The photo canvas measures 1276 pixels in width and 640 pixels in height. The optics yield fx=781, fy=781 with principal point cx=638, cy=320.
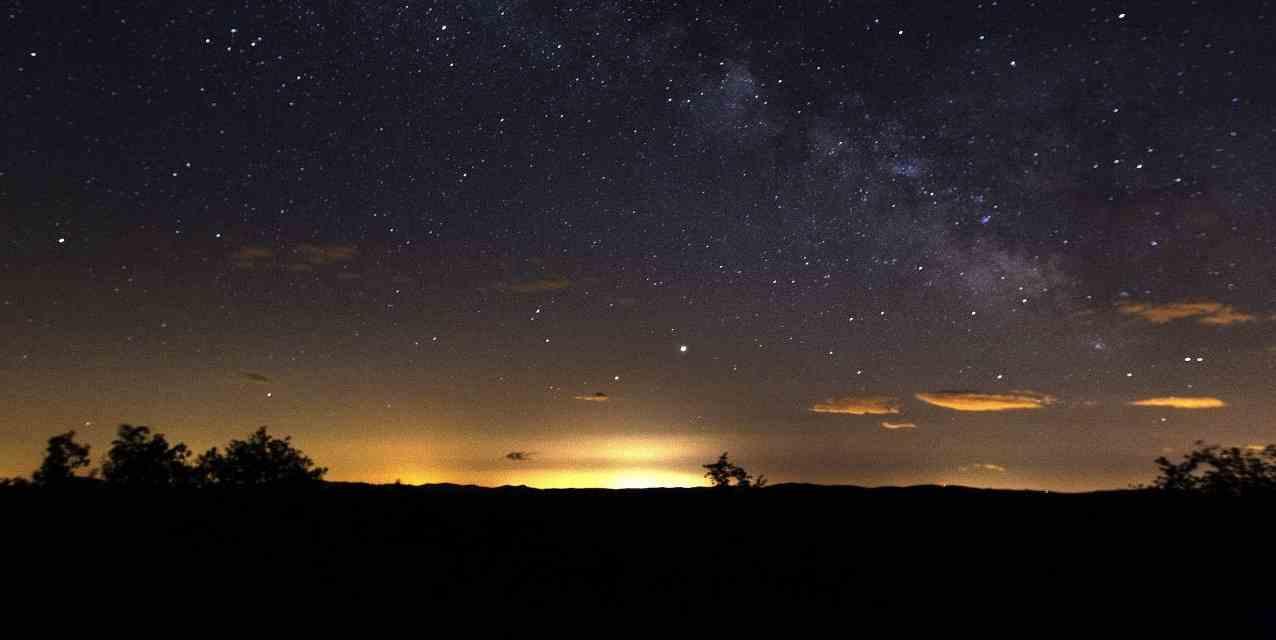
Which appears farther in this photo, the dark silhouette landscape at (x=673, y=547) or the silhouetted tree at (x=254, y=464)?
the silhouetted tree at (x=254, y=464)

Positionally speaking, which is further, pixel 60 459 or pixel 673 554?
pixel 60 459

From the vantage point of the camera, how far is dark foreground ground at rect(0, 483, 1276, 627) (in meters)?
9.16

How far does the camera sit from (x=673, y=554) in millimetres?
10570

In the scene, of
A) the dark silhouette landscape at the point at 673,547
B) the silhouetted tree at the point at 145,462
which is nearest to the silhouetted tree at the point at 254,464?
the silhouetted tree at the point at 145,462

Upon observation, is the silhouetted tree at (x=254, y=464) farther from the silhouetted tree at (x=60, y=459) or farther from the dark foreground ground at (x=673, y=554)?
the dark foreground ground at (x=673, y=554)

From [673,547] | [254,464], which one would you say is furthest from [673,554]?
[254,464]

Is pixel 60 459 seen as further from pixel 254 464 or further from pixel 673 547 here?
pixel 673 547

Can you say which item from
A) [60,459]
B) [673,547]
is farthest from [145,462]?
[673,547]

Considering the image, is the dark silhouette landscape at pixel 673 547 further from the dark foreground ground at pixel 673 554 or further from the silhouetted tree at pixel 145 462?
the silhouetted tree at pixel 145 462

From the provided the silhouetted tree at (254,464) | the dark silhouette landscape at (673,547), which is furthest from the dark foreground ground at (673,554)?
the silhouetted tree at (254,464)

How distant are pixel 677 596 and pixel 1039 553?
5.05 metres

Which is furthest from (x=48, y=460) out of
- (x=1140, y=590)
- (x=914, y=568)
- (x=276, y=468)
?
(x=1140, y=590)

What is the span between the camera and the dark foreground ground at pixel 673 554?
9.16 metres

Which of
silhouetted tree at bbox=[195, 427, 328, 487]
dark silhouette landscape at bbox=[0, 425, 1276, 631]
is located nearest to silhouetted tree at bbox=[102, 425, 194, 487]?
silhouetted tree at bbox=[195, 427, 328, 487]
